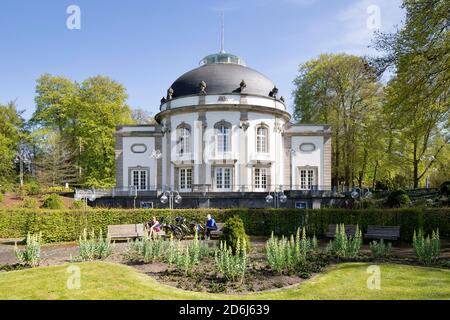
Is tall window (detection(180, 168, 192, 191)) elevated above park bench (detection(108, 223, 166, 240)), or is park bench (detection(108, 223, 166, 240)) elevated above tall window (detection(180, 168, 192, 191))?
tall window (detection(180, 168, 192, 191))

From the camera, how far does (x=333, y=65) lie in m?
41.5

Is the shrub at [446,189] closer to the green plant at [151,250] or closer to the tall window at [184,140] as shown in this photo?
the green plant at [151,250]

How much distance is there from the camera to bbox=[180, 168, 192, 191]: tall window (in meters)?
36.5

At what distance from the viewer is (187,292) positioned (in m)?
8.52

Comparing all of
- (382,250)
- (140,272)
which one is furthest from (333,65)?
(140,272)

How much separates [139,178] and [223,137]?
9421 mm

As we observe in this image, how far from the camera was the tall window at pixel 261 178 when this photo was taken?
3622 centimetres

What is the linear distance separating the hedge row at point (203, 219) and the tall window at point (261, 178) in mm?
15998

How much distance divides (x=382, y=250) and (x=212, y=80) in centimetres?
2776

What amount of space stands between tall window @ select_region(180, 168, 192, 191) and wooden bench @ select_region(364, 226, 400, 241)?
21210 millimetres

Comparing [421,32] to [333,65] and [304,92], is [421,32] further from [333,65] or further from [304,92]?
[304,92]

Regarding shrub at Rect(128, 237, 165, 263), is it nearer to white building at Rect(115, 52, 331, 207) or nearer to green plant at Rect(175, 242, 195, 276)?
green plant at Rect(175, 242, 195, 276)

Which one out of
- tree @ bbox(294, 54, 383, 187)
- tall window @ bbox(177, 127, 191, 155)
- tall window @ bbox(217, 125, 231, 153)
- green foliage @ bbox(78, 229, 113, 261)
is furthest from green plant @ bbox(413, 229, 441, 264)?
tree @ bbox(294, 54, 383, 187)

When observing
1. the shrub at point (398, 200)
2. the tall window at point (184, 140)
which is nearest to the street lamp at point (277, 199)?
the shrub at point (398, 200)
